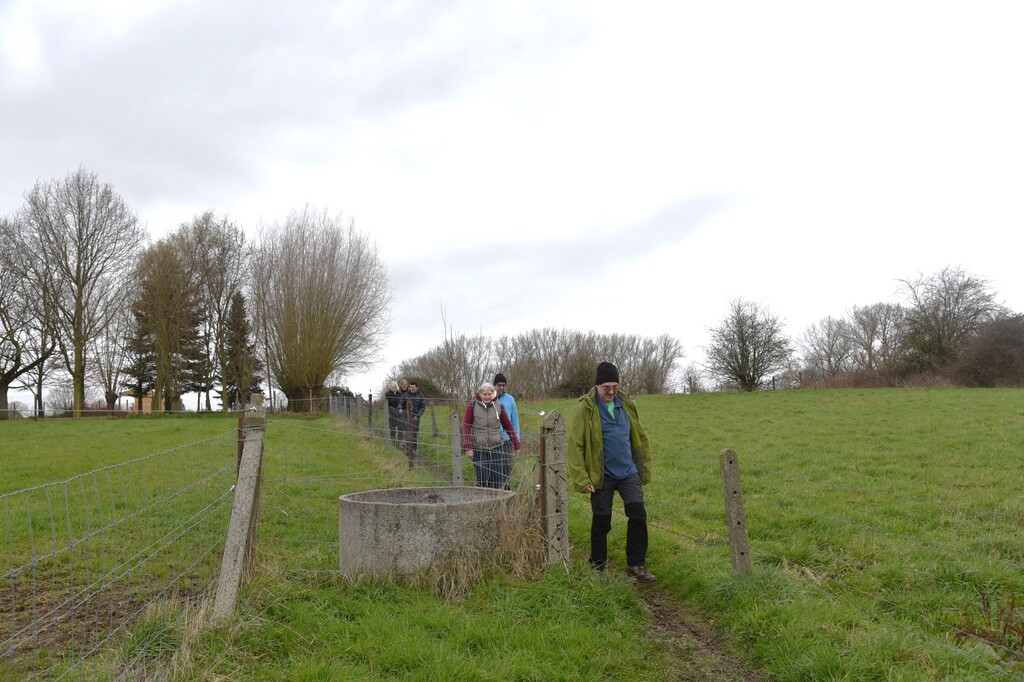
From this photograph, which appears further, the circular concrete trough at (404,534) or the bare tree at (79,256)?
the bare tree at (79,256)

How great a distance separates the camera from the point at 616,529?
7.51m

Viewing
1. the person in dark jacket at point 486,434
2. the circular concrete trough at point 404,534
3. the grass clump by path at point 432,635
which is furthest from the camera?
the person in dark jacket at point 486,434

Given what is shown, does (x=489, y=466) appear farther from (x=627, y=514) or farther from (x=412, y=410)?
(x=412, y=410)

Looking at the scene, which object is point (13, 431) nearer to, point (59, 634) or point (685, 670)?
point (59, 634)

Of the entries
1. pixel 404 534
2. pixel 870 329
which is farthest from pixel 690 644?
pixel 870 329

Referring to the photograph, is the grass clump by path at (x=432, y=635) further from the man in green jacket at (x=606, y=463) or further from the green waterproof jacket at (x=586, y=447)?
the green waterproof jacket at (x=586, y=447)

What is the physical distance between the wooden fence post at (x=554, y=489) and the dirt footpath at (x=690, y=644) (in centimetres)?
78

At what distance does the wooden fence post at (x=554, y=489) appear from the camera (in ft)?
19.2

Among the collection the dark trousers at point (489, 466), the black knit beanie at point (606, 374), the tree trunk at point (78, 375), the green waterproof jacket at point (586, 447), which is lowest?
the dark trousers at point (489, 466)

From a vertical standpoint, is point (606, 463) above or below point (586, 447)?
below

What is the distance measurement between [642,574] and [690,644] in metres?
1.30

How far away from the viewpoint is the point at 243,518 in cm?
493

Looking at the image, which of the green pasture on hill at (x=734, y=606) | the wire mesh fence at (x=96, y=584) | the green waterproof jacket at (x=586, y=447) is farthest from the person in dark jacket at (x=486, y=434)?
the wire mesh fence at (x=96, y=584)

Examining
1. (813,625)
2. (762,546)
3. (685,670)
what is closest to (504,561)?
(685,670)
